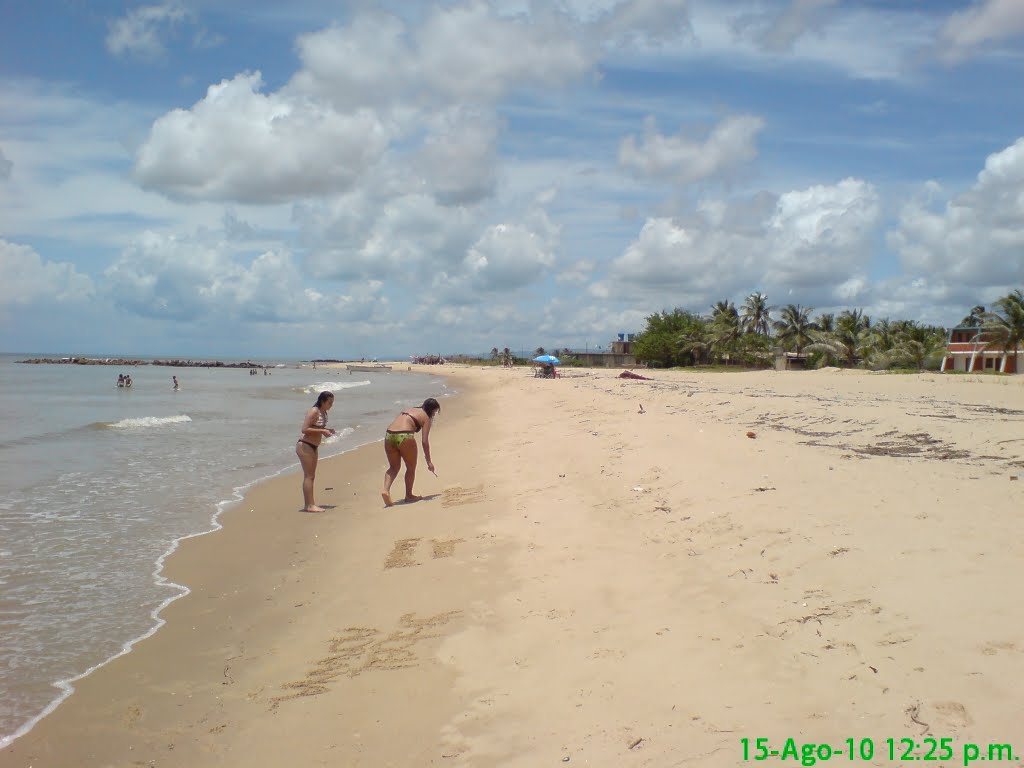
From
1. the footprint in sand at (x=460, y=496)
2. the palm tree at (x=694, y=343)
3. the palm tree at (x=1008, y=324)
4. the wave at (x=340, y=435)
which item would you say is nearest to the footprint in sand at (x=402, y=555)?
the footprint in sand at (x=460, y=496)

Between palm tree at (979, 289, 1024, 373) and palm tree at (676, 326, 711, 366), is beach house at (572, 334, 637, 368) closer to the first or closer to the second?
palm tree at (676, 326, 711, 366)

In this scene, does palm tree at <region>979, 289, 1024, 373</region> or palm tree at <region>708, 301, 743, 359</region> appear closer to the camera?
palm tree at <region>979, 289, 1024, 373</region>

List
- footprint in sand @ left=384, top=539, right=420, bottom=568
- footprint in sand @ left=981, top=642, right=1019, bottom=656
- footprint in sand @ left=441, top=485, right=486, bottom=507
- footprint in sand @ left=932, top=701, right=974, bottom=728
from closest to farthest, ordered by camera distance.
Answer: footprint in sand @ left=932, top=701, right=974, bottom=728 → footprint in sand @ left=981, top=642, right=1019, bottom=656 → footprint in sand @ left=384, top=539, right=420, bottom=568 → footprint in sand @ left=441, top=485, right=486, bottom=507

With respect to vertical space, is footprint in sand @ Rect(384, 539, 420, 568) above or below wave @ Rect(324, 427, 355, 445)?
above

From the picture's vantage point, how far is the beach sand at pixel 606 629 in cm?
349

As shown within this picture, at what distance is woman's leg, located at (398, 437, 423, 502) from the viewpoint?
9961mm

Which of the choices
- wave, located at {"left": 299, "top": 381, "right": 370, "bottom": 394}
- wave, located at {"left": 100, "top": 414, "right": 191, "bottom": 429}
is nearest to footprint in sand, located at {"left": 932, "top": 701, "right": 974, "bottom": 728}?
wave, located at {"left": 100, "top": 414, "right": 191, "bottom": 429}

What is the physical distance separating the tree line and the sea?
4397 cm

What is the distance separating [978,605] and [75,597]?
23.4ft

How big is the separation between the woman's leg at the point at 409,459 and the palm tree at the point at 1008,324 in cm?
4895

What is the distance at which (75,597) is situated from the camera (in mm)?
6480

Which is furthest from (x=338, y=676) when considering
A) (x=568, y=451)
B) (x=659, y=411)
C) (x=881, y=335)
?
(x=881, y=335)

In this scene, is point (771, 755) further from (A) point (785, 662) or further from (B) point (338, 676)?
(B) point (338, 676)

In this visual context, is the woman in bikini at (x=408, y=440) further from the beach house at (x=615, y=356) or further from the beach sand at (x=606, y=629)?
the beach house at (x=615, y=356)
